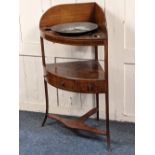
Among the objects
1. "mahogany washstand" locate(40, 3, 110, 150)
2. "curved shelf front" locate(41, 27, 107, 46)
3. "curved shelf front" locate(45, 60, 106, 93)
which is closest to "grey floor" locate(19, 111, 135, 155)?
"mahogany washstand" locate(40, 3, 110, 150)

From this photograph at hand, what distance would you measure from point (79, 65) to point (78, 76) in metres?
0.26

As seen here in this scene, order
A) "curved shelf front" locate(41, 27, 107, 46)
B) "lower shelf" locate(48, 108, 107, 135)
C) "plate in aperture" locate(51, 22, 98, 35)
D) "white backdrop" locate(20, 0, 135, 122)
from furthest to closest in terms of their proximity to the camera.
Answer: "white backdrop" locate(20, 0, 135, 122) → "lower shelf" locate(48, 108, 107, 135) → "plate in aperture" locate(51, 22, 98, 35) → "curved shelf front" locate(41, 27, 107, 46)

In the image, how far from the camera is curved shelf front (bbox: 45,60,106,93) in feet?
6.50

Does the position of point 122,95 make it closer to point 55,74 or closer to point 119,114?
point 119,114

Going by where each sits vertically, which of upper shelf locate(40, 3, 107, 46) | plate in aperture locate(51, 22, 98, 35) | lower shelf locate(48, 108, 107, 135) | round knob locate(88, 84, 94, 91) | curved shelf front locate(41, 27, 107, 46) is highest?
upper shelf locate(40, 3, 107, 46)

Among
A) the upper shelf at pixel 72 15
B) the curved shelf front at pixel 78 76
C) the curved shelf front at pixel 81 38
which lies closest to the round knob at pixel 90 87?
the curved shelf front at pixel 78 76

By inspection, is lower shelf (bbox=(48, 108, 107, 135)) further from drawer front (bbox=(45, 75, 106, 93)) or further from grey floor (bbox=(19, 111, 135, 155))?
drawer front (bbox=(45, 75, 106, 93))

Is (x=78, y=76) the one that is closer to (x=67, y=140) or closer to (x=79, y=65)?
(x=79, y=65)

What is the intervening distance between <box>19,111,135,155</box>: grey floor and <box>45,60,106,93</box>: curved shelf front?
41 cm

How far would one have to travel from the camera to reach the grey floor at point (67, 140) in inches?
83.2

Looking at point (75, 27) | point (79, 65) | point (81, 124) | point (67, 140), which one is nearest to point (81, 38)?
point (75, 27)

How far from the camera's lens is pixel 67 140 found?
225 cm
